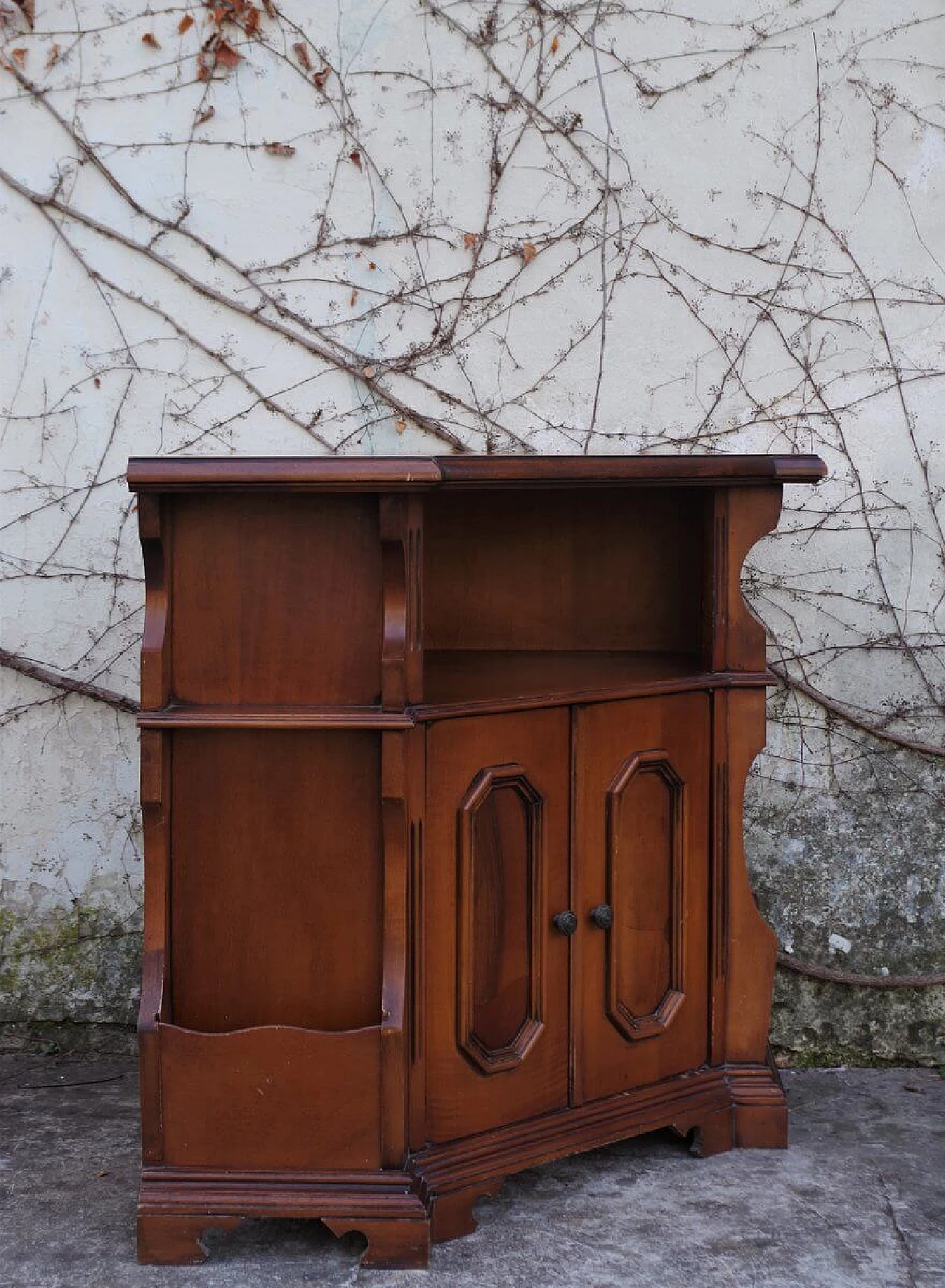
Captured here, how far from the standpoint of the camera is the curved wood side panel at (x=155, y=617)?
218 centimetres

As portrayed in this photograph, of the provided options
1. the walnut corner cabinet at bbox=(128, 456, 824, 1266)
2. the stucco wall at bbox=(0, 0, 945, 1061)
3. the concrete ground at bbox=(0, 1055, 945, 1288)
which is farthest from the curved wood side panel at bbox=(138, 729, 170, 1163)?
the stucco wall at bbox=(0, 0, 945, 1061)

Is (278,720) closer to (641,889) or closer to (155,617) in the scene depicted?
(155,617)

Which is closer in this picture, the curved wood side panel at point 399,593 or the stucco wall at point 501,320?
the curved wood side panel at point 399,593

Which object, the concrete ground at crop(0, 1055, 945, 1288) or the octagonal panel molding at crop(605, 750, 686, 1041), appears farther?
the octagonal panel molding at crop(605, 750, 686, 1041)

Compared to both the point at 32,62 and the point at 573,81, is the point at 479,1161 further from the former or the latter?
the point at 32,62

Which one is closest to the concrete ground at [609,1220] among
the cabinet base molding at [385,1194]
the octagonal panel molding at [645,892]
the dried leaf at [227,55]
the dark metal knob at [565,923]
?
the cabinet base molding at [385,1194]

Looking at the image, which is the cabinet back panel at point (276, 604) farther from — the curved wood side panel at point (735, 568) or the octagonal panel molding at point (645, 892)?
the curved wood side panel at point (735, 568)

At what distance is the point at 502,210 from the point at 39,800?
1930 millimetres

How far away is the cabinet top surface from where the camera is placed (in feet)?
6.95

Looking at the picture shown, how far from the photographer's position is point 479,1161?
2.36 m

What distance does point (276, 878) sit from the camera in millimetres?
2256

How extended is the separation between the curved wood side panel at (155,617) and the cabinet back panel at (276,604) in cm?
2

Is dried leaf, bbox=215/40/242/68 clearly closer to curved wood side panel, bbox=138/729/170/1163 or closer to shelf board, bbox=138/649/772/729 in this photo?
shelf board, bbox=138/649/772/729

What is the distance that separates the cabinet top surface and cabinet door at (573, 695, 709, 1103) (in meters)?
A: 0.46
